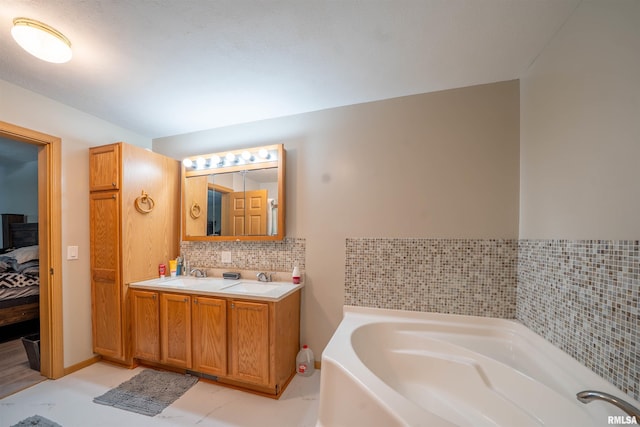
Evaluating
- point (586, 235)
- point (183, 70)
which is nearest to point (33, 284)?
point (183, 70)

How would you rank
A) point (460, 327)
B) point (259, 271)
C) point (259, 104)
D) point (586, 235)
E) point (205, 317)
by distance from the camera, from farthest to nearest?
point (259, 271) → point (259, 104) → point (205, 317) → point (460, 327) → point (586, 235)

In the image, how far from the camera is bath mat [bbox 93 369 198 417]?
1609mm

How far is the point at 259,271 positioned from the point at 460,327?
70.3 inches

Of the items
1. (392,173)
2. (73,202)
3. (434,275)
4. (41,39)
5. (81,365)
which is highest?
(41,39)

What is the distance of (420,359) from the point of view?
154cm

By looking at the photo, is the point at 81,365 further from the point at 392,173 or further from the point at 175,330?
the point at 392,173

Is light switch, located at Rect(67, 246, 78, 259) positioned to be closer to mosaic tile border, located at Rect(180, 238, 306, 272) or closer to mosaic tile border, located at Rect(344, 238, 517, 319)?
mosaic tile border, located at Rect(180, 238, 306, 272)

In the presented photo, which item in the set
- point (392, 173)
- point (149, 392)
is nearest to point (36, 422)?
point (149, 392)

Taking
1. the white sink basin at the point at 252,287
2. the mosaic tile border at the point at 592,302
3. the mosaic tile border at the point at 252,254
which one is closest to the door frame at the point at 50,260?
the mosaic tile border at the point at 252,254

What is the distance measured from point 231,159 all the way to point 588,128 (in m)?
2.57

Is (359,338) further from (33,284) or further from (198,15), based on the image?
(33,284)

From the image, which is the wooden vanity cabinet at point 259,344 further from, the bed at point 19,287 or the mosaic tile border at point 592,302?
the bed at point 19,287

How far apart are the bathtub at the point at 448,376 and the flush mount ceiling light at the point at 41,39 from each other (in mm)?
2332

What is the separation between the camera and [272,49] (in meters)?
1.40
